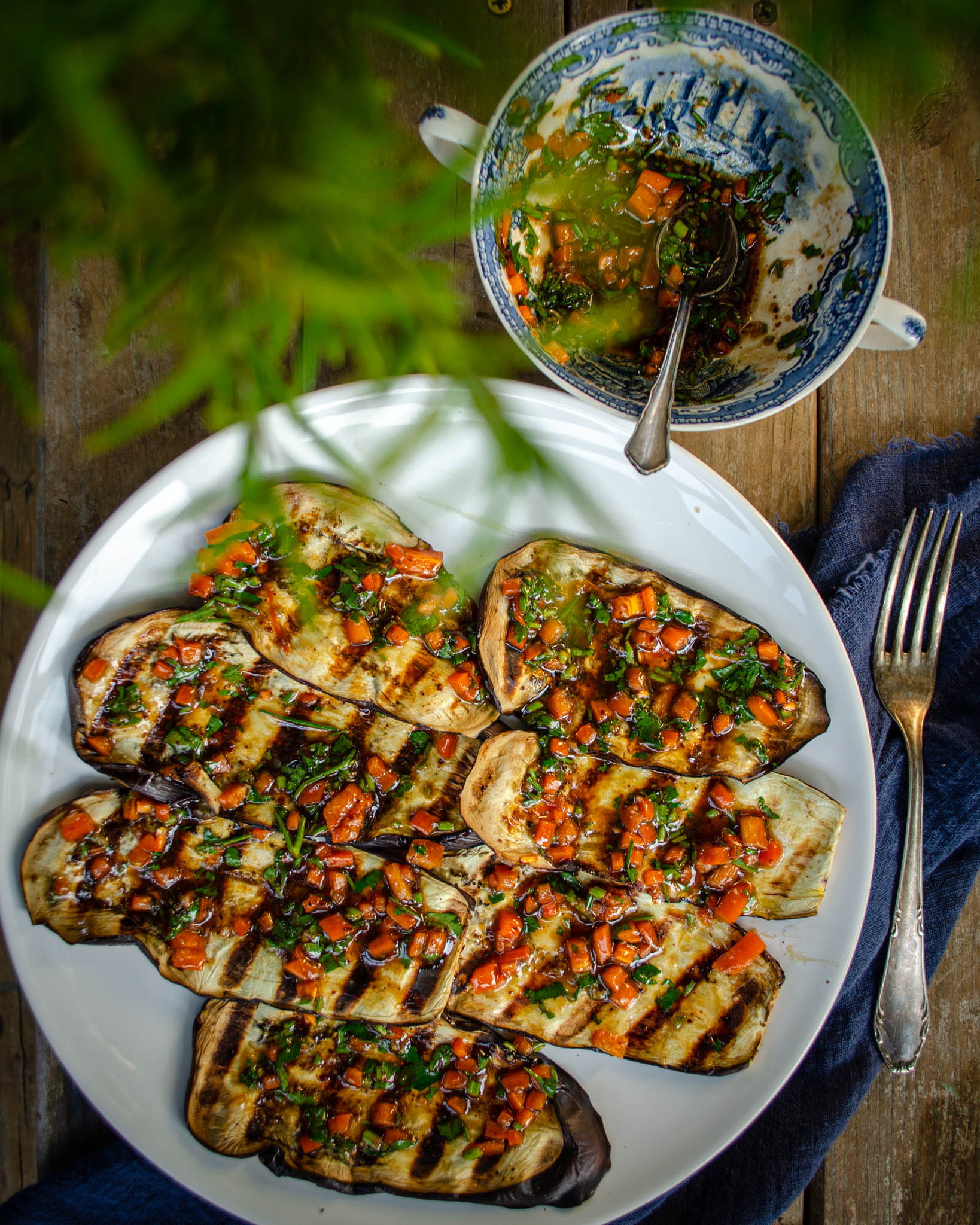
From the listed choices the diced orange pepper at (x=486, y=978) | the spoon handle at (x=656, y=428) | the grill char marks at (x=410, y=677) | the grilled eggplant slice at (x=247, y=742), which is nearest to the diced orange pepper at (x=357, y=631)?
the grill char marks at (x=410, y=677)

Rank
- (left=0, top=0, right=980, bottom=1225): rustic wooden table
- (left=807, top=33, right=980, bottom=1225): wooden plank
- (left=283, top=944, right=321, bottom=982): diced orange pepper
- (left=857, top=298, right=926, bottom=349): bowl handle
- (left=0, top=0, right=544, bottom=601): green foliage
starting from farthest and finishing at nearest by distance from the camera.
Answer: (left=807, top=33, right=980, bottom=1225): wooden plank < (left=0, top=0, right=980, bottom=1225): rustic wooden table < (left=283, top=944, right=321, bottom=982): diced orange pepper < (left=857, top=298, right=926, bottom=349): bowl handle < (left=0, top=0, right=544, bottom=601): green foliage

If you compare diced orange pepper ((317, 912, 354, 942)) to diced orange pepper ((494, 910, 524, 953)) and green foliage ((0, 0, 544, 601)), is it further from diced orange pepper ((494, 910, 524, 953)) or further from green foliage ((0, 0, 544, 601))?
green foliage ((0, 0, 544, 601))

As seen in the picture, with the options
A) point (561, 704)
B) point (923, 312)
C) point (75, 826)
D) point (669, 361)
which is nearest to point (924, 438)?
point (923, 312)

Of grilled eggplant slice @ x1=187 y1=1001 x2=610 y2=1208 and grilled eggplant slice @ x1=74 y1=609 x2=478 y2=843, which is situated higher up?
grilled eggplant slice @ x1=74 y1=609 x2=478 y2=843

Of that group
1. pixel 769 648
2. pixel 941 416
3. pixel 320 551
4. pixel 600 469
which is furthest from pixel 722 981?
pixel 941 416

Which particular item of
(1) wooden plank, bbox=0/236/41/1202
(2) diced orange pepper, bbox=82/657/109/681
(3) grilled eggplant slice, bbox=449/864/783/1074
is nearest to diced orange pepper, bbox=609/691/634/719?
(3) grilled eggplant slice, bbox=449/864/783/1074

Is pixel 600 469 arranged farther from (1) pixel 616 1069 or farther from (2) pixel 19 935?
(2) pixel 19 935

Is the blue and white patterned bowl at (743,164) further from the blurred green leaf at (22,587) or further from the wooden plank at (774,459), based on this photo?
the blurred green leaf at (22,587)

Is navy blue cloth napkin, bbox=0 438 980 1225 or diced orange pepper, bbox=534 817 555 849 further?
navy blue cloth napkin, bbox=0 438 980 1225
